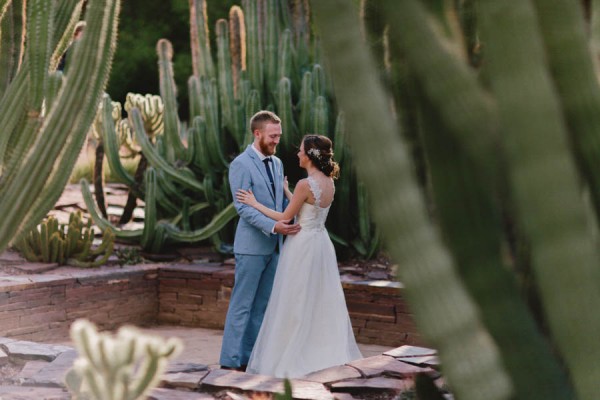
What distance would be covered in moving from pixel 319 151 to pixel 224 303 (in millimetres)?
3178

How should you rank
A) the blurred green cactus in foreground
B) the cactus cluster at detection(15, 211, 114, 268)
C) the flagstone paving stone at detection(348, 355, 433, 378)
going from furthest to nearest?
the cactus cluster at detection(15, 211, 114, 268) → the flagstone paving stone at detection(348, 355, 433, 378) → the blurred green cactus in foreground

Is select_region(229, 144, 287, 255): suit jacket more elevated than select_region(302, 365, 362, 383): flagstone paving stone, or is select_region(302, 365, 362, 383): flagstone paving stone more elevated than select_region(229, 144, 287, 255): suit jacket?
select_region(229, 144, 287, 255): suit jacket

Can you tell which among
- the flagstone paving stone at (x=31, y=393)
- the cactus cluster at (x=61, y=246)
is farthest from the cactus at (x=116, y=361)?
the cactus cluster at (x=61, y=246)

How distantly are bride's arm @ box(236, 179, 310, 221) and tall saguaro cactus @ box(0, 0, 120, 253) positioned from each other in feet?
7.14

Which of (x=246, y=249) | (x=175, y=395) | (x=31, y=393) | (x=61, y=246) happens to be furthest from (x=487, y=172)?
(x=61, y=246)

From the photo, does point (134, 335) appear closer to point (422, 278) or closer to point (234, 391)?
point (422, 278)

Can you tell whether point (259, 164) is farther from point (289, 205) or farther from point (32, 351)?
point (32, 351)

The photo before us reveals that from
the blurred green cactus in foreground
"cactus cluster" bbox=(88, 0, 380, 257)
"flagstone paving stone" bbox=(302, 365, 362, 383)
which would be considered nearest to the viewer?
the blurred green cactus in foreground

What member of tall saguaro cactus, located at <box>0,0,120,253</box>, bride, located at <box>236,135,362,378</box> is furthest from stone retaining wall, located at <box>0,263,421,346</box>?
tall saguaro cactus, located at <box>0,0,120,253</box>

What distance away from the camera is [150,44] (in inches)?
989

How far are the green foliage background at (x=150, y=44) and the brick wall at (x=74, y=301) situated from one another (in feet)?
49.0

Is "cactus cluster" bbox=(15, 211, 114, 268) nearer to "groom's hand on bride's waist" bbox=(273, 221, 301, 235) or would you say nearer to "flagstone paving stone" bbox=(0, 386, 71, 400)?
"groom's hand on bride's waist" bbox=(273, 221, 301, 235)

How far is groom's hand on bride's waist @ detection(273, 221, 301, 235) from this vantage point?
6.57 metres

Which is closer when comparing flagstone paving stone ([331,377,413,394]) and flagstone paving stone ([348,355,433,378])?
flagstone paving stone ([331,377,413,394])
